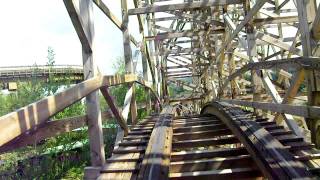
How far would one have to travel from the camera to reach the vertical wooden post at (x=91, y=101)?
13.5ft

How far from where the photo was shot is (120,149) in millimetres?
4059

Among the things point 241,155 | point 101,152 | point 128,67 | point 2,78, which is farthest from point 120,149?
point 2,78

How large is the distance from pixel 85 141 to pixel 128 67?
11.1 m

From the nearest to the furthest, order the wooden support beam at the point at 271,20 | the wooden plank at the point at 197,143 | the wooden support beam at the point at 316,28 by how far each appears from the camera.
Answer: the wooden support beam at the point at 316,28, the wooden plank at the point at 197,143, the wooden support beam at the point at 271,20

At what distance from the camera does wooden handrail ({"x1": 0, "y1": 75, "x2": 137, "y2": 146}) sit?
1923 millimetres

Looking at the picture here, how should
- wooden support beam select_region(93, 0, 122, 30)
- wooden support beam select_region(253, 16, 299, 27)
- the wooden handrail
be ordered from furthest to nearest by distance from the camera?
wooden support beam select_region(253, 16, 299, 27) < wooden support beam select_region(93, 0, 122, 30) < the wooden handrail

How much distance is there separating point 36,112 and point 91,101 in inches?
73.7

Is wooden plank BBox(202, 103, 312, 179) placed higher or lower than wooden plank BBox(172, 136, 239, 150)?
higher

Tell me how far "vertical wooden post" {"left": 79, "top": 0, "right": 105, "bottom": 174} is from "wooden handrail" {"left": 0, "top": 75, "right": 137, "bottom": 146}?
59cm

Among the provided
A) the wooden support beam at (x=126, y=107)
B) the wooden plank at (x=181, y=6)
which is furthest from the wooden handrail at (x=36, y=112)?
the wooden plank at (x=181, y=6)


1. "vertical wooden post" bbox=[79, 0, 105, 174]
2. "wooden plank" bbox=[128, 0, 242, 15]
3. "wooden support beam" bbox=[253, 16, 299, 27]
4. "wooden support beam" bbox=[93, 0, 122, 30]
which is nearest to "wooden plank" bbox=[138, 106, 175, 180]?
"vertical wooden post" bbox=[79, 0, 105, 174]

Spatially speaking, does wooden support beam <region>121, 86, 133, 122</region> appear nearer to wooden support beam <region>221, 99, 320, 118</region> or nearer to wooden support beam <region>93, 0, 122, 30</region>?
wooden support beam <region>93, 0, 122, 30</region>

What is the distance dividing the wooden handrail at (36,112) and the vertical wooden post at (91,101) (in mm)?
590

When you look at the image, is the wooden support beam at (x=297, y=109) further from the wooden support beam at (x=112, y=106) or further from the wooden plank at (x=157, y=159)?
the wooden support beam at (x=112, y=106)
